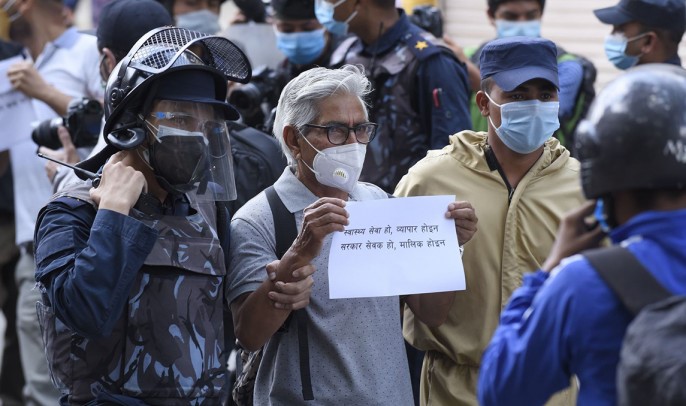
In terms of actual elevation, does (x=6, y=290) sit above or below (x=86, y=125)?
below

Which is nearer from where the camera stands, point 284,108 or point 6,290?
point 284,108

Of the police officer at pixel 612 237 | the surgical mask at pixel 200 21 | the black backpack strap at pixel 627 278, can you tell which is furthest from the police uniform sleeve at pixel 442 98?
the black backpack strap at pixel 627 278

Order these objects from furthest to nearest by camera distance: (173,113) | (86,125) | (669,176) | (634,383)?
(86,125)
(173,113)
(669,176)
(634,383)

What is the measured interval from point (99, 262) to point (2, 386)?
4.74 m

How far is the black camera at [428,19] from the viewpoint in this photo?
7133 mm

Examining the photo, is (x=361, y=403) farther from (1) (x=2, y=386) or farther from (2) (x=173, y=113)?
(1) (x=2, y=386)

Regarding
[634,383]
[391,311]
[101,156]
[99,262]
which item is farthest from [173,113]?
[634,383]

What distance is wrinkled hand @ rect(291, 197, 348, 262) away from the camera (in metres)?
3.54

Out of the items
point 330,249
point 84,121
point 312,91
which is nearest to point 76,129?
point 84,121

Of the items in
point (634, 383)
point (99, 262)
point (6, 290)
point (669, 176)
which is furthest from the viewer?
point (6, 290)

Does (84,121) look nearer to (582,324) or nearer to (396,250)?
(396,250)

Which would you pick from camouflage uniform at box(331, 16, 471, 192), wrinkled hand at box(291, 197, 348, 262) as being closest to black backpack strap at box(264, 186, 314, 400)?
wrinkled hand at box(291, 197, 348, 262)

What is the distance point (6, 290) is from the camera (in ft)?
24.5

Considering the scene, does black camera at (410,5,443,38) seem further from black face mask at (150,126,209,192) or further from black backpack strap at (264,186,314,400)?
black face mask at (150,126,209,192)
